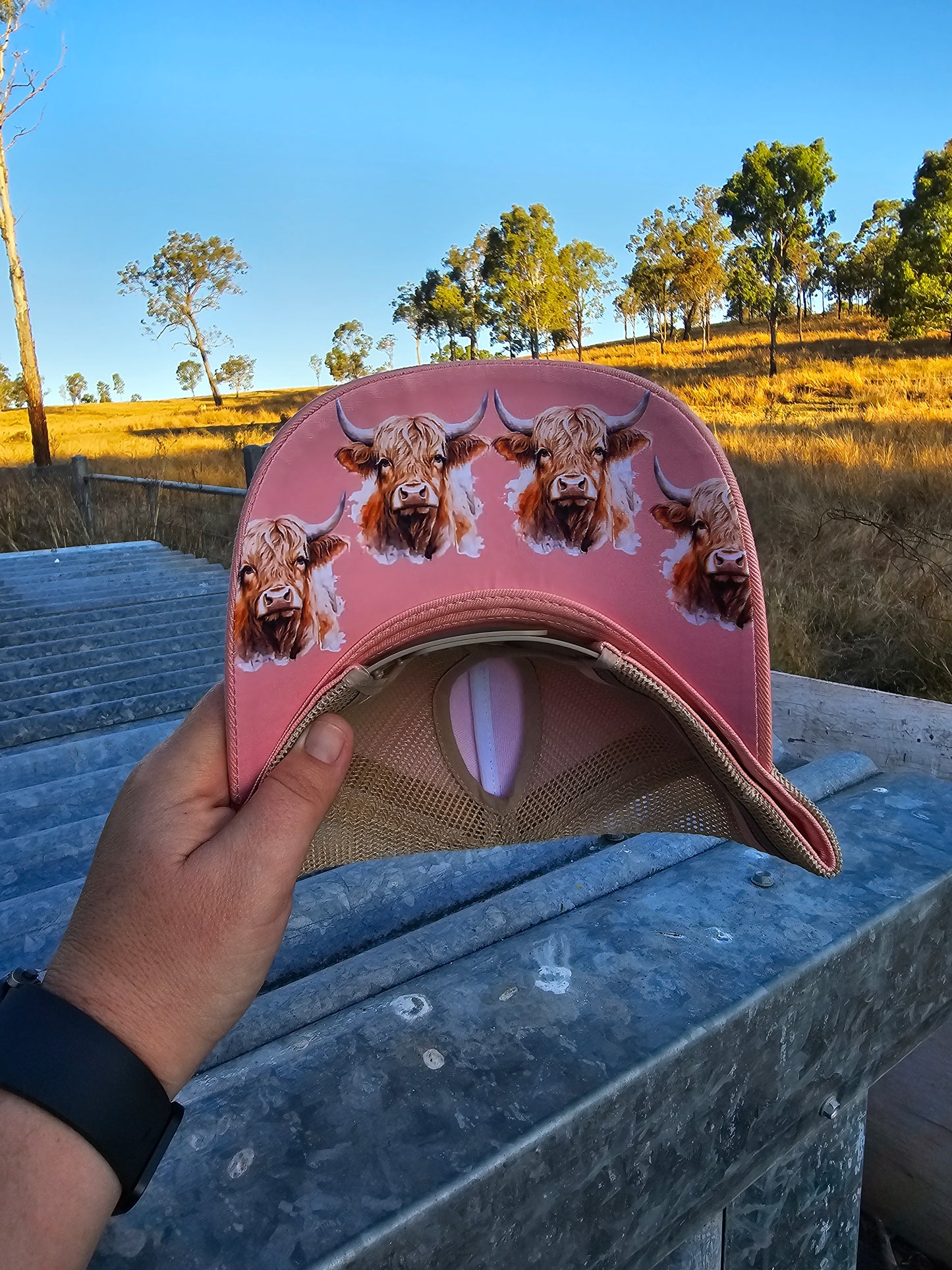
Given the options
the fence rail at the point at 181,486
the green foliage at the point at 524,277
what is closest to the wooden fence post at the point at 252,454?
the fence rail at the point at 181,486

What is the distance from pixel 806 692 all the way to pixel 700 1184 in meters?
1.31

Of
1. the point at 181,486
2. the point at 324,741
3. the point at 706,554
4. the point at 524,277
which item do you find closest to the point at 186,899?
the point at 324,741

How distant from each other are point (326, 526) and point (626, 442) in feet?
1.18

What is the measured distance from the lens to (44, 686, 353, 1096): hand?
691 mm

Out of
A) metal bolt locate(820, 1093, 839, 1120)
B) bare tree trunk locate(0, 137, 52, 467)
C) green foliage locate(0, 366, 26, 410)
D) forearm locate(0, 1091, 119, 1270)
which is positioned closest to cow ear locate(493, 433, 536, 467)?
forearm locate(0, 1091, 119, 1270)

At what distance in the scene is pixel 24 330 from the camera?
12.8 metres

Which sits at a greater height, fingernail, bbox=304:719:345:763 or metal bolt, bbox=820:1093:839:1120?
fingernail, bbox=304:719:345:763

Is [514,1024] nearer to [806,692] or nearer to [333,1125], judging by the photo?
[333,1125]

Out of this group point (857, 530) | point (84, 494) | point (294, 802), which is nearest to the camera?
point (294, 802)

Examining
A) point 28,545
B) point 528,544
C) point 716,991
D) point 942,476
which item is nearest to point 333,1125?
point 716,991

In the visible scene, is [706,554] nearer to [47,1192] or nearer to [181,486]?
[47,1192]

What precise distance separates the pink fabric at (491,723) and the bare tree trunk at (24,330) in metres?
13.5

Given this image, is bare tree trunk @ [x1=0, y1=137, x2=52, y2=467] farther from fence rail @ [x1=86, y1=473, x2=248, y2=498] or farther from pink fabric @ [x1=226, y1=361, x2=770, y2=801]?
pink fabric @ [x1=226, y1=361, x2=770, y2=801]

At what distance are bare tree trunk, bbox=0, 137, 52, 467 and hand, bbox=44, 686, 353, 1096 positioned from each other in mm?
13669
